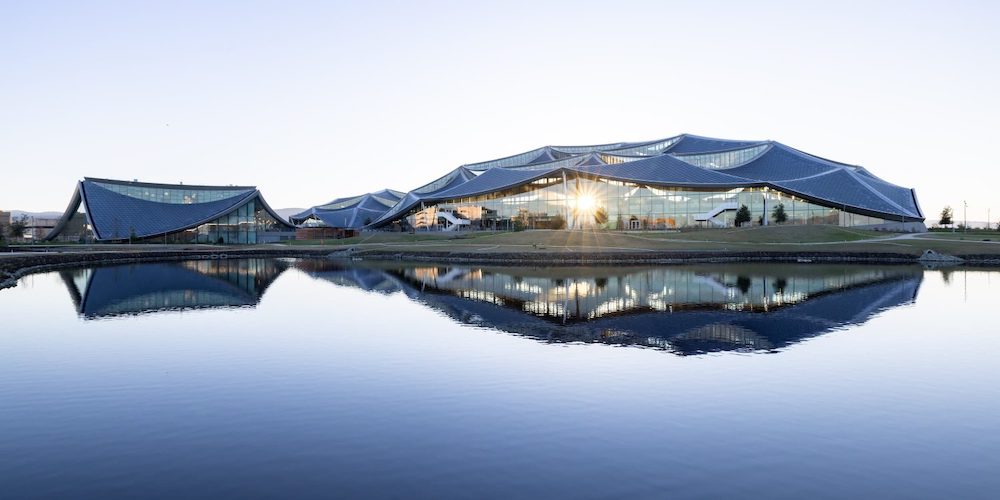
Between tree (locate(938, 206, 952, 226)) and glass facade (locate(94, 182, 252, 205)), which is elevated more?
glass facade (locate(94, 182, 252, 205))

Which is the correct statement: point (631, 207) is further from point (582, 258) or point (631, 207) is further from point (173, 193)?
point (173, 193)

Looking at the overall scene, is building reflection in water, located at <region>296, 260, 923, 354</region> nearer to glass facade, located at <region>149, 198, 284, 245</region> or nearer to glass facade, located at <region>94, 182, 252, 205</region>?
glass facade, located at <region>149, 198, 284, 245</region>

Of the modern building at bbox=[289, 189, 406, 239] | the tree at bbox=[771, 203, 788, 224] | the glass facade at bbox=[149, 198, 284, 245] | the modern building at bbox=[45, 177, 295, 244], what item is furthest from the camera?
the modern building at bbox=[289, 189, 406, 239]

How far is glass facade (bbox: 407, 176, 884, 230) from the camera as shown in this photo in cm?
9288

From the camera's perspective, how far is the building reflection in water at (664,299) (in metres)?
23.9

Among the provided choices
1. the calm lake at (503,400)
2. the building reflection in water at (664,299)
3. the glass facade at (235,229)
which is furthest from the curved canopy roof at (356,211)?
the calm lake at (503,400)

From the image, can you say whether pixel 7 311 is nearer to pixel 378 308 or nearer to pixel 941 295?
pixel 378 308

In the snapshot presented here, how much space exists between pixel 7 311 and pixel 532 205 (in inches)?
3091

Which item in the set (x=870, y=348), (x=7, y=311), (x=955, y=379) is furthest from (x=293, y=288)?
(x=955, y=379)

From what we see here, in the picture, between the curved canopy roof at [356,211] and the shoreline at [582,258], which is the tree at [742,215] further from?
the curved canopy roof at [356,211]

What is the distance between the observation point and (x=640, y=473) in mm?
10570

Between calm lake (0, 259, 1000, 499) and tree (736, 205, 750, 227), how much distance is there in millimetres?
61039

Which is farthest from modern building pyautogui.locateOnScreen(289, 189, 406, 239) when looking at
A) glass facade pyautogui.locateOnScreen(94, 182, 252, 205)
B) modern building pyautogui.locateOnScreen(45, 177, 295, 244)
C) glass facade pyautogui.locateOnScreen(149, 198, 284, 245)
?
glass facade pyautogui.locateOnScreen(94, 182, 252, 205)

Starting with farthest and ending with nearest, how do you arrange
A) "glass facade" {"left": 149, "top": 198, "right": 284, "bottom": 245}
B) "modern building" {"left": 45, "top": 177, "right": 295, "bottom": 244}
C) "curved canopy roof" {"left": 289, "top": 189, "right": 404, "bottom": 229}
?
"curved canopy roof" {"left": 289, "top": 189, "right": 404, "bottom": 229}
"glass facade" {"left": 149, "top": 198, "right": 284, "bottom": 245}
"modern building" {"left": 45, "top": 177, "right": 295, "bottom": 244}
